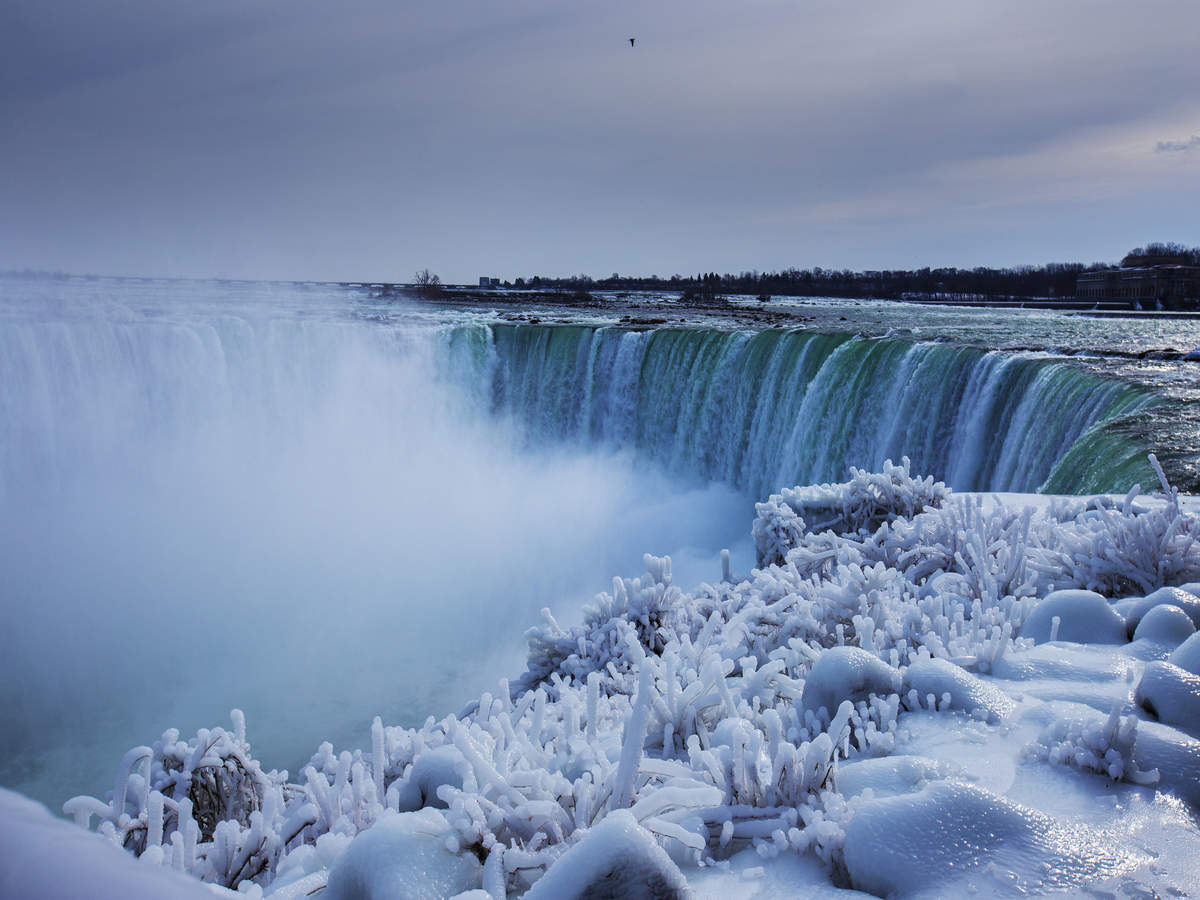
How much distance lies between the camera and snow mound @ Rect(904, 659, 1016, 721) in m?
2.47

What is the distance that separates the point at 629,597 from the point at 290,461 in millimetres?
19039

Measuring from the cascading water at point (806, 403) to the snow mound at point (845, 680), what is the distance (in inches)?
201

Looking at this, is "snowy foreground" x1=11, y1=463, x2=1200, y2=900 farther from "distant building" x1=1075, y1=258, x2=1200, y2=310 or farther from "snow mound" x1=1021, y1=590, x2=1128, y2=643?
"distant building" x1=1075, y1=258, x2=1200, y2=310

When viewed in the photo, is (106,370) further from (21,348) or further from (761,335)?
(761,335)

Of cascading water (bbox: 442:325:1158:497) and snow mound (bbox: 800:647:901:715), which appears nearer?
snow mound (bbox: 800:647:901:715)

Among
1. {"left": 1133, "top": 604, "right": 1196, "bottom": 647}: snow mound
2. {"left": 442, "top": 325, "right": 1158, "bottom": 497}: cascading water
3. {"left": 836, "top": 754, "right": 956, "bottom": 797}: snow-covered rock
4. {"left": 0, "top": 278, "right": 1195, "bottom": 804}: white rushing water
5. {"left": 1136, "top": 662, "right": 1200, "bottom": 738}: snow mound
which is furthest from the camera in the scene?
{"left": 0, "top": 278, "right": 1195, "bottom": 804}: white rushing water

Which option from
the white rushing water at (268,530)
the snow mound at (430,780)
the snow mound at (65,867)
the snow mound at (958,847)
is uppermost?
the snow mound at (65,867)

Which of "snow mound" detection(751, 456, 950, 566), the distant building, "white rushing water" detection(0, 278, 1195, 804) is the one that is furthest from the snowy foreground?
the distant building

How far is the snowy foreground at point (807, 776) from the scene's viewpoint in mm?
1689

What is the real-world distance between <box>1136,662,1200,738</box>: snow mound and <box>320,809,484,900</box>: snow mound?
2.05 metres

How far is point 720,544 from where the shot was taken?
1678 cm

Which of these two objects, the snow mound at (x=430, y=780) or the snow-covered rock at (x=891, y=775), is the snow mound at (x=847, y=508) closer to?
the snow-covered rock at (x=891, y=775)

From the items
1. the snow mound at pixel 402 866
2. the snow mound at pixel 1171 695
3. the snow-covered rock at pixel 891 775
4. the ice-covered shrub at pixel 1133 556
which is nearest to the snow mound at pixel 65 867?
the snow mound at pixel 402 866

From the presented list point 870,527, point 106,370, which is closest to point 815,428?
point 870,527
